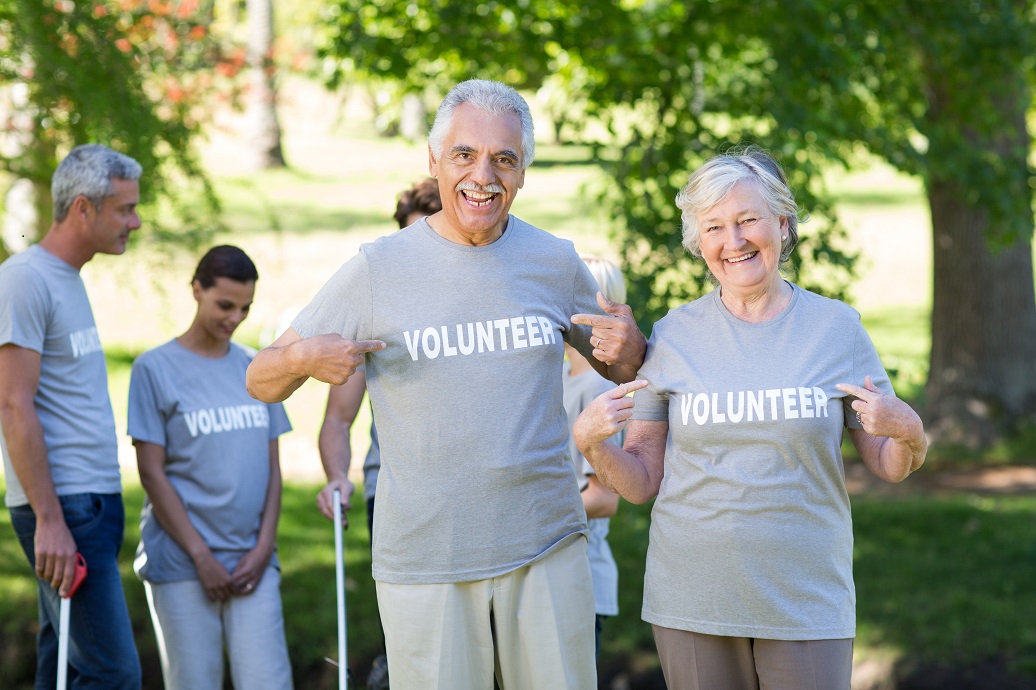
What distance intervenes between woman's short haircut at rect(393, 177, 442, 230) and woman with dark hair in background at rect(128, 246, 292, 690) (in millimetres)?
582

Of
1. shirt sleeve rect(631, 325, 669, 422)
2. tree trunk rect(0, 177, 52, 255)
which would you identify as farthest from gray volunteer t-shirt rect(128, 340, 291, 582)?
tree trunk rect(0, 177, 52, 255)

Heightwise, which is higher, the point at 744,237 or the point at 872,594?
the point at 744,237

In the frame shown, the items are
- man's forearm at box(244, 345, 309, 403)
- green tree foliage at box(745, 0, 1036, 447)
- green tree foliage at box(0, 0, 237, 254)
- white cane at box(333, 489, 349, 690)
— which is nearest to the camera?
man's forearm at box(244, 345, 309, 403)

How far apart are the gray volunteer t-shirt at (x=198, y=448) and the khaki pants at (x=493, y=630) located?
4.21 ft

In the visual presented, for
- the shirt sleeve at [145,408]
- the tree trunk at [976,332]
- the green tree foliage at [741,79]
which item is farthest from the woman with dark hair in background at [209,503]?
the tree trunk at [976,332]

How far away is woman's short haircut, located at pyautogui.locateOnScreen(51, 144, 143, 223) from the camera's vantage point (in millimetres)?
3736

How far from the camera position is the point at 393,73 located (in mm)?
7066

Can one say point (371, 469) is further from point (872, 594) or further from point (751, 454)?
point (872, 594)

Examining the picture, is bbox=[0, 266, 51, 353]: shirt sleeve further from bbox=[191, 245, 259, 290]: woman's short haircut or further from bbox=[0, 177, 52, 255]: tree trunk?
bbox=[0, 177, 52, 255]: tree trunk

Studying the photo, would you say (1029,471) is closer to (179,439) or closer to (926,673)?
(926,673)

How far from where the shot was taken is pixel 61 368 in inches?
145

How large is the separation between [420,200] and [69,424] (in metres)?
1.34

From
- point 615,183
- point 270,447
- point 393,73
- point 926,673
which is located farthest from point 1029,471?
point 270,447

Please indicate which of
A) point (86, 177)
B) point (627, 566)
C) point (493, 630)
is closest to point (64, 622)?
point (86, 177)
